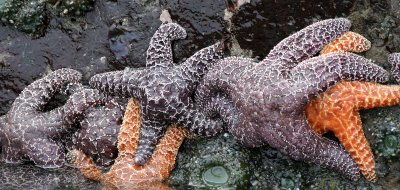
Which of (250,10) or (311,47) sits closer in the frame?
(311,47)

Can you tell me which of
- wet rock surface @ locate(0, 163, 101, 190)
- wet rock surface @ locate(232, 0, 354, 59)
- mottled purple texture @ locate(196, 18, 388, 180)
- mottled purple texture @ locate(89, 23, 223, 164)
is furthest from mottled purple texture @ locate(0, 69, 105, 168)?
wet rock surface @ locate(232, 0, 354, 59)

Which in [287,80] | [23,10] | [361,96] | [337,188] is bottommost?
[337,188]

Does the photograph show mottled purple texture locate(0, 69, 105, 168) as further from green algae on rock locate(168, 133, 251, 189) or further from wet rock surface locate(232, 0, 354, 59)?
wet rock surface locate(232, 0, 354, 59)

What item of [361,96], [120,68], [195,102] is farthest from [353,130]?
[120,68]

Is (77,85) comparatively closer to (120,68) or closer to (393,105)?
(120,68)

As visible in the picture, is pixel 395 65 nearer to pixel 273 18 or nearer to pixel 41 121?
pixel 273 18

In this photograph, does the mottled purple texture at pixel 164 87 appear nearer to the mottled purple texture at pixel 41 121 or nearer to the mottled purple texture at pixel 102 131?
the mottled purple texture at pixel 102 131
